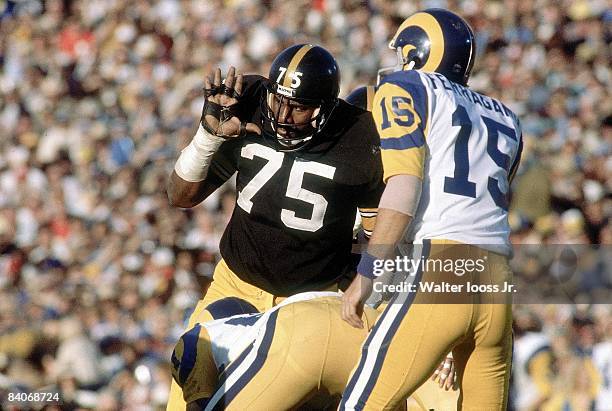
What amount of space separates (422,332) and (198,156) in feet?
4.65

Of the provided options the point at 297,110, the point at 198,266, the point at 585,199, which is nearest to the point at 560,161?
the point at 585,199

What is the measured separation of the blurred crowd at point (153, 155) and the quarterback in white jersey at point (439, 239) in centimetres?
431

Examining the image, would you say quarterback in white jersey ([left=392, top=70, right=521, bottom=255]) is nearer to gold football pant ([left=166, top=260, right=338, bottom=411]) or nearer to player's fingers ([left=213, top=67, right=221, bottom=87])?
player's fingers ([left=213, top=67, right=221, bottom=87])

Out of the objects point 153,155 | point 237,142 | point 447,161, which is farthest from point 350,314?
point 153,155

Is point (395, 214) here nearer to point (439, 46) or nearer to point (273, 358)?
point (273, 358)

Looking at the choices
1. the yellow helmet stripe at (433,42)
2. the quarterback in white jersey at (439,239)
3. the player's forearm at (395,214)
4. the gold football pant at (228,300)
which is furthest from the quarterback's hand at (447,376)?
the yellow helmet stripe at (433,42)

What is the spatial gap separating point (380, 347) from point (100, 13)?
516 inches

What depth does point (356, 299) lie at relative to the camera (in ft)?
14.2

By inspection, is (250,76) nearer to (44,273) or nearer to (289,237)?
(289,237)

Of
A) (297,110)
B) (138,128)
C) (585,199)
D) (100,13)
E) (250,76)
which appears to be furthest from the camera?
(100,13)

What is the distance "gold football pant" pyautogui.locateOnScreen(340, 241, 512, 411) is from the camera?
4242mm

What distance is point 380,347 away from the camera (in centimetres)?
425

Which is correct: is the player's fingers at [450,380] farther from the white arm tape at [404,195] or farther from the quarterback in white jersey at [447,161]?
the white arm tape at [404,195]

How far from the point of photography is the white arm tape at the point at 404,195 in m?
4.25
